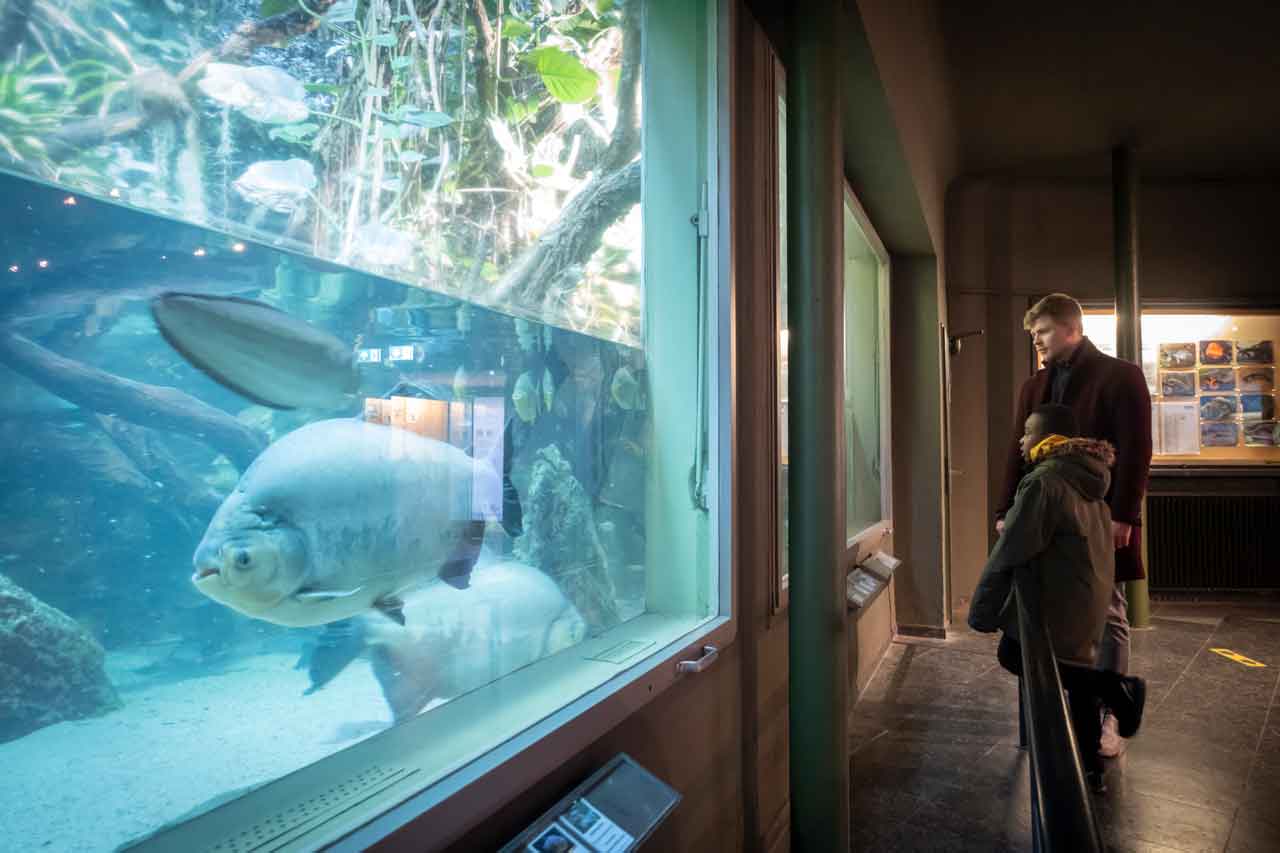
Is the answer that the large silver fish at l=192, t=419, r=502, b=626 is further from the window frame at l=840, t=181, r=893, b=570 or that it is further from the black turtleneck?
the window frame at l=840, t=181, r=893, b=570

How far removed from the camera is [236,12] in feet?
3.23

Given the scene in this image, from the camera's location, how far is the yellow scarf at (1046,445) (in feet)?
8.73

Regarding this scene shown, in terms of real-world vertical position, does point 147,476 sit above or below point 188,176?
below

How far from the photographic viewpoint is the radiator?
6.88 m

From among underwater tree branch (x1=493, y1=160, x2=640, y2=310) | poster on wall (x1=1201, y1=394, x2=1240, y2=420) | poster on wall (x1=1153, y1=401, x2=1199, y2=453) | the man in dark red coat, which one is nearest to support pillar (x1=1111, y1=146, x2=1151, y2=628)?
poster on wall (x1=1153, y1=401, x2=1199, y2=453)

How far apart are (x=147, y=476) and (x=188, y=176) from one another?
0.36 metres

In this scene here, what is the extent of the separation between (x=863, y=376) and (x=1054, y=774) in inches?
172

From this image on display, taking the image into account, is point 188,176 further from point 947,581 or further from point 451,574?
point 947,581

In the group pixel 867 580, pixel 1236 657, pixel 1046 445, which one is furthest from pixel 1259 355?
pixel 1046 445

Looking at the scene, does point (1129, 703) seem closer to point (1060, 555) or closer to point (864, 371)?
point (1060, 555)

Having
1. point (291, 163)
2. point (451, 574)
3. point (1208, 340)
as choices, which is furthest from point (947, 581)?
point (291, 163)

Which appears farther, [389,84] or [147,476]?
[389,84]

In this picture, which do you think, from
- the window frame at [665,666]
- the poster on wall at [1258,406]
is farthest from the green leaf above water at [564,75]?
the poster on wall at [1258,406]

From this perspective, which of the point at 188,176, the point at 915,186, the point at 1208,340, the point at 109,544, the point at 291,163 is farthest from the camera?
the point at 1208,340
